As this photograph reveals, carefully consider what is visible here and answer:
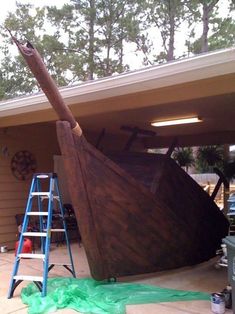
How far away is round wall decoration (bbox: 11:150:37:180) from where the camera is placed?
7387mm

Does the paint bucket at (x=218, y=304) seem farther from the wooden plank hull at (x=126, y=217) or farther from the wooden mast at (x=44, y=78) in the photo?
the wooden mast at (x=44, y=78)

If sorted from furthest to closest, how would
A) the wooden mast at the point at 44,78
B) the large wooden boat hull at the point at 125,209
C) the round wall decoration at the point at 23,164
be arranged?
the round wall decoration at the point at 23,164
the large wooden boat hull at the point at 125,209
the wooden mast at the point at 44,78

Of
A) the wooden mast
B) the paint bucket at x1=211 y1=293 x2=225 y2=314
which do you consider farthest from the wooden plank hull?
the paint bucket at x1=211 y1=293 x2=225 y2=314

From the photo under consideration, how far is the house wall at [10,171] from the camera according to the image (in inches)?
284

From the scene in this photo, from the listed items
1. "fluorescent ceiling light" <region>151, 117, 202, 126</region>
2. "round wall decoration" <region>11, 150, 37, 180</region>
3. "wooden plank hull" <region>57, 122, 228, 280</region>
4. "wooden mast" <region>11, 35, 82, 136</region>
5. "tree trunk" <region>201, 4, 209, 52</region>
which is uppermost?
"tree trunk" <region>201, 4, 209, 52</region>

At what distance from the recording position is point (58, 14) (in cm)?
1794

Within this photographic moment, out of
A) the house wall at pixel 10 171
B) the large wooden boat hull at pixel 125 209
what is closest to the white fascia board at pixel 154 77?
the large wooden boat hull at pixel 125 209

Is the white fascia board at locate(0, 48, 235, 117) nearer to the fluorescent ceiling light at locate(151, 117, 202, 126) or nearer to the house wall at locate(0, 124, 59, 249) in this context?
the house wall at locate(0, 124, 59, 249)

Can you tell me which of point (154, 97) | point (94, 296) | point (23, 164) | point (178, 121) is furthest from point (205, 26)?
point (94, 296)

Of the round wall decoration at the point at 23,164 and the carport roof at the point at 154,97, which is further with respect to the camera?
the round wall decoration at the point at 23,164

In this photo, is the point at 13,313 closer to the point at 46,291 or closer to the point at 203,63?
the point at 46,291

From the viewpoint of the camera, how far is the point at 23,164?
24.7 ft

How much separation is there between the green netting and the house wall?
9.32 ft

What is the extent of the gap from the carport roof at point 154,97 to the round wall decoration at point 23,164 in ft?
3.07
